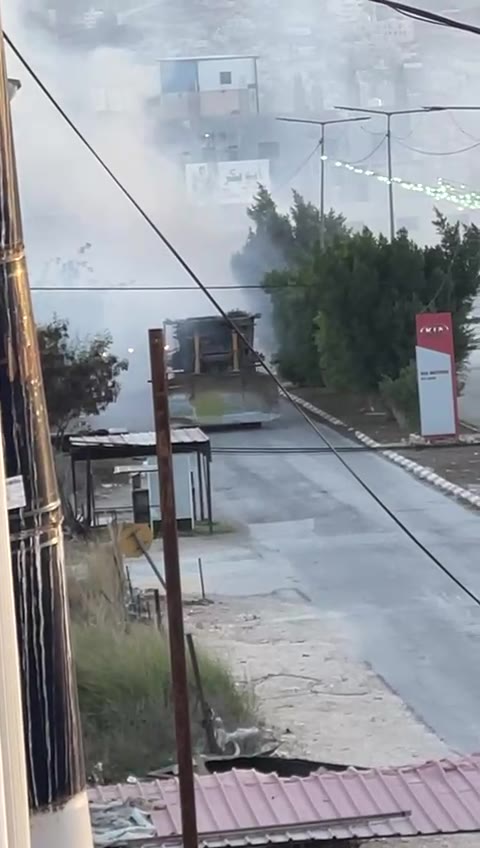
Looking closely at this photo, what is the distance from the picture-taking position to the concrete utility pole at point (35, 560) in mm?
1024

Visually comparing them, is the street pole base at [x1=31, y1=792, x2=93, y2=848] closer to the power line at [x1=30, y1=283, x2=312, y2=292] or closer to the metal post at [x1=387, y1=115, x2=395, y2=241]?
the power line at [x1=30, y1=283, x2=312, y2=292]

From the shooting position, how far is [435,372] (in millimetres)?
2354

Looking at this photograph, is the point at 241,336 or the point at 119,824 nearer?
the point at 119,824

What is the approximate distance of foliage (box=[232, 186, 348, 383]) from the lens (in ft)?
7.63

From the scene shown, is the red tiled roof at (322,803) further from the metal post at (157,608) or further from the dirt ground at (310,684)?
the metal post at (157,608)

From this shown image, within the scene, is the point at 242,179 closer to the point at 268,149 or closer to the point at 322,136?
the point at 268,149

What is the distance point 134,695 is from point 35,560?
4.09 ft

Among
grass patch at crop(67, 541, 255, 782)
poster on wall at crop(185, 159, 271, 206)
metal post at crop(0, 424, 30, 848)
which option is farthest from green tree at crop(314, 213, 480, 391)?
metal post at crop(0, 424, 30, 848)

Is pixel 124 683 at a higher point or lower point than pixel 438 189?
lower

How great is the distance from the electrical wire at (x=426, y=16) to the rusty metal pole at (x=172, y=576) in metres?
1.10

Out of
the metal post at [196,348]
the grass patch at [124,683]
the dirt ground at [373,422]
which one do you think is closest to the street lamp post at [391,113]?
the dirt ground at [373,422]

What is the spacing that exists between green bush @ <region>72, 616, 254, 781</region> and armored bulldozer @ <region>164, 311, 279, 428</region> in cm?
46

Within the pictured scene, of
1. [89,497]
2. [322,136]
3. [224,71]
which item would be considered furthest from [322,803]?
[224,71]

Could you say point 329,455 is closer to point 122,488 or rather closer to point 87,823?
point 122,488
